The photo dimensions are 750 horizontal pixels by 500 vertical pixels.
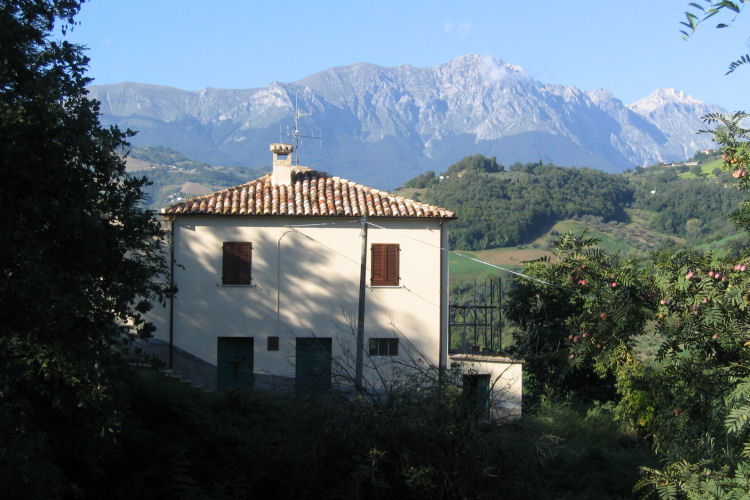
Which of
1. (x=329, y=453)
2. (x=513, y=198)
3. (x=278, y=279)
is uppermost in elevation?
(x=513, y=198)

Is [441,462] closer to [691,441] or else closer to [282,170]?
[691,441]

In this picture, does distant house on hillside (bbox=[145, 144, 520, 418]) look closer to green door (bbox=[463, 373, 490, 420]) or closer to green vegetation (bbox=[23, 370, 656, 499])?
green vegetation (bbox=[23, 370, 656, 499])

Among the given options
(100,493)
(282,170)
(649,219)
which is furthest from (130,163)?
(100,493)

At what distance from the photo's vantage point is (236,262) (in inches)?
731

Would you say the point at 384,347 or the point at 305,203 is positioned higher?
the point at 305,203

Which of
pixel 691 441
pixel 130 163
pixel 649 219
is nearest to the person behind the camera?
pixel 691 441

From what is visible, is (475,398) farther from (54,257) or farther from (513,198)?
(513,198)

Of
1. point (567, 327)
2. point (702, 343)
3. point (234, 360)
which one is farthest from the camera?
point (234, 360)

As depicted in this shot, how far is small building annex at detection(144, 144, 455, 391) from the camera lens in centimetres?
1836

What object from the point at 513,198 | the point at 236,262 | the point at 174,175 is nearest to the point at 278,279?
the point at 236,262

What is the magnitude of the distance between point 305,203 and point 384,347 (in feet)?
13.7

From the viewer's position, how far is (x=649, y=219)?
6794 cm

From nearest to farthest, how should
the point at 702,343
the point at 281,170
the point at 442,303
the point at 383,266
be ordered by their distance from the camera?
1. the point at 702,343
2. the point at 383,266
3. the point at 442,303
4. the point at 281,170

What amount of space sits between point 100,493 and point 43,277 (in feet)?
12.2
